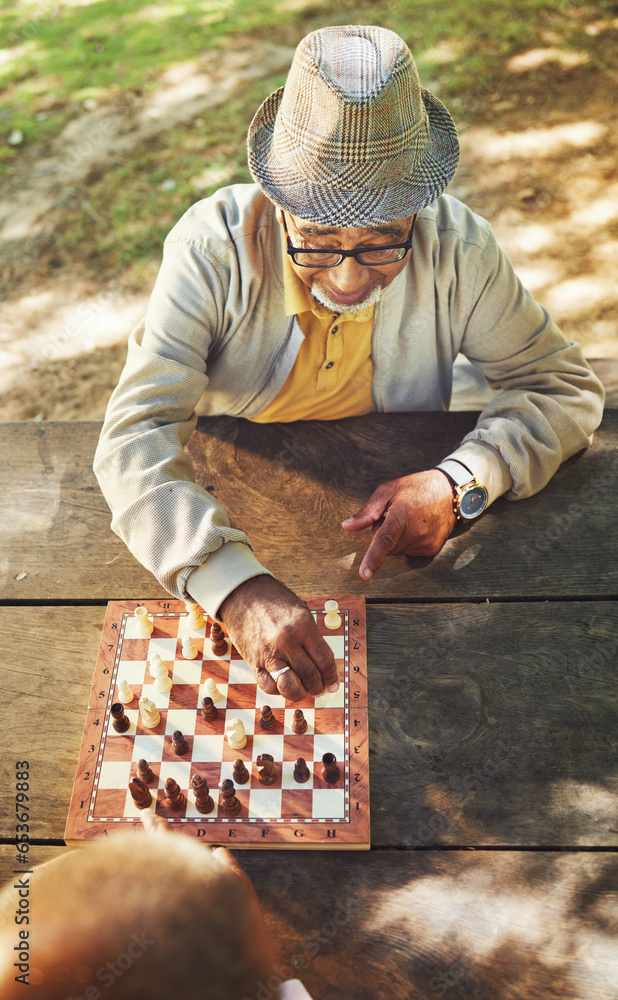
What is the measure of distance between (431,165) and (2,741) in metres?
1.74

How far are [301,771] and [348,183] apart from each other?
1.35 metres

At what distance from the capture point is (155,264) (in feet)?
15.8

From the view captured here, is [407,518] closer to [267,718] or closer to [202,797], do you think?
[267,718]

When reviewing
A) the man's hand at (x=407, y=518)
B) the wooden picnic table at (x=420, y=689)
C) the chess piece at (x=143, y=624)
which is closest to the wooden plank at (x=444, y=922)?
the wooden picnic table at (x=420, y=689)

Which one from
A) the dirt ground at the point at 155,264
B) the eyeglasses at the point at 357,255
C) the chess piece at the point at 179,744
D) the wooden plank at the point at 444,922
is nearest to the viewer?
the wooden plank at the point at 444,922

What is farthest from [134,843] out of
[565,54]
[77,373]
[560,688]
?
[565,54]

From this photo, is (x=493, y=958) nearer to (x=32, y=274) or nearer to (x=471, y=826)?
(x=471, y=826)

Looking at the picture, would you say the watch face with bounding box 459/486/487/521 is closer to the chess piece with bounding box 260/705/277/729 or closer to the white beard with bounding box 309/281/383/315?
the white beard with bounding box 309/281/383/315

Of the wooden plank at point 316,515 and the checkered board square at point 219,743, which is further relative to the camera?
the wooden plank at point 316,515

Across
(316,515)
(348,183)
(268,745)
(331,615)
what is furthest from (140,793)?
(348,183)

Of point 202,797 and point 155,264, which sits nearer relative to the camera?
point 202,797

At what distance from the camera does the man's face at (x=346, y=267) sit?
1.92 m

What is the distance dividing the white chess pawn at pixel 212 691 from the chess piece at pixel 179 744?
12 cm

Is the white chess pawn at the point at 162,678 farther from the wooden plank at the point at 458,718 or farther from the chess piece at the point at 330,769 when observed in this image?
the chess piece at the point at 330,769
